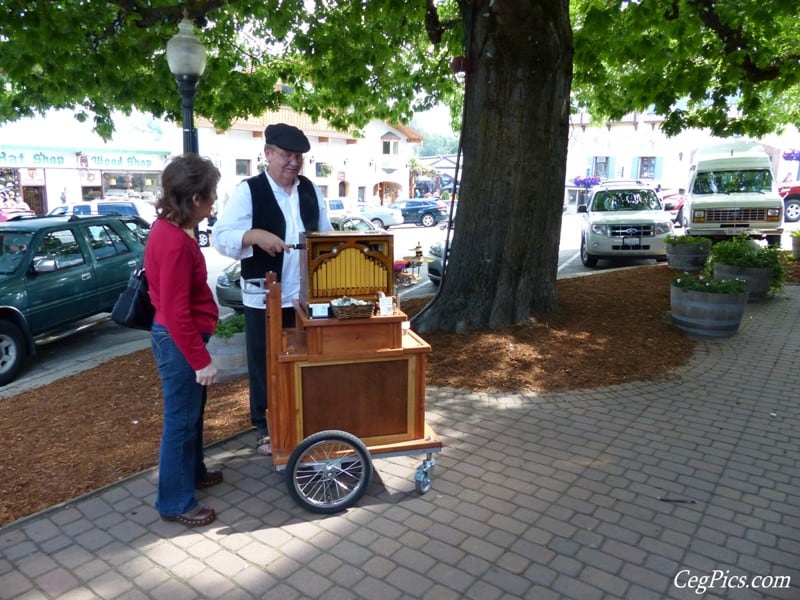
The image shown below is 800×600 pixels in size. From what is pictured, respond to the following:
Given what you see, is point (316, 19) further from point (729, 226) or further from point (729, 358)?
point (729, 226)

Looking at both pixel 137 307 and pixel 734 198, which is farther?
pixel 734 198

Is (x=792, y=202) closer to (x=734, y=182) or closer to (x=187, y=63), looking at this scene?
(x=734, y=182)

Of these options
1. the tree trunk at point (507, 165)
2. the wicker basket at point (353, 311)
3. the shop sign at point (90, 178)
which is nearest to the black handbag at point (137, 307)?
the wicker basket at point (353, 311)

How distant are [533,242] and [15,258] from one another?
250 inches

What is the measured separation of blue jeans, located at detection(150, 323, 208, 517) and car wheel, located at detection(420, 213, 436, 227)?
31.0 m

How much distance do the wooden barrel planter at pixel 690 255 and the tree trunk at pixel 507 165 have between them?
224 inches

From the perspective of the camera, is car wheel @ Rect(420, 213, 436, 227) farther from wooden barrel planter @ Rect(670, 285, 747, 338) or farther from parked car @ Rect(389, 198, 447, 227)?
wooden barrel planter @ Rect(670, 285, 747, 338)

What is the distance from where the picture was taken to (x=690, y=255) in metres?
11.6

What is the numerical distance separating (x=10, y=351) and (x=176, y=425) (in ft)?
16.4

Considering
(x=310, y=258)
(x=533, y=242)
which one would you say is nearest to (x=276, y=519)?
(x=310, y=258)

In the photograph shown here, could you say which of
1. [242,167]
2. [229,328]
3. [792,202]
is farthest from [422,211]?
[229,328]

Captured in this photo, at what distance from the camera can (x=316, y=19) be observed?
1039 cm

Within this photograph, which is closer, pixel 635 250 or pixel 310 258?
pixel 310 258

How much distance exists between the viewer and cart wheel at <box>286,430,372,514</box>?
3295 mm
